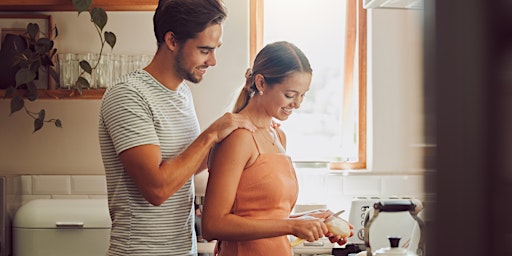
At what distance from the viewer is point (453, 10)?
0.16 meters

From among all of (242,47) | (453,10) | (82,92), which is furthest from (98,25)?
(453,10)

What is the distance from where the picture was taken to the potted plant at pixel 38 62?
3.45 metres

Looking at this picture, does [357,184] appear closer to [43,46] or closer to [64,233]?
[64,233]

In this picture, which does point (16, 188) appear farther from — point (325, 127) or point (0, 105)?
point (325, 127)

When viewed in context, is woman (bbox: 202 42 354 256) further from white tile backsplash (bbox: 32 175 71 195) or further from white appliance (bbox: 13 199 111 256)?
white tile backsplash (bbox: 32 175 71 195)

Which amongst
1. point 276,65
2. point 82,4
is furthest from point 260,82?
point 82,4

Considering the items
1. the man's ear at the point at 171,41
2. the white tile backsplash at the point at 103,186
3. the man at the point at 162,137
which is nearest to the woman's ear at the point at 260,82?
the man at the point at 162,137

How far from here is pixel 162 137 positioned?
1.70 meters

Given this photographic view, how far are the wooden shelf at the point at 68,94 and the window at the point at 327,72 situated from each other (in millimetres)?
938

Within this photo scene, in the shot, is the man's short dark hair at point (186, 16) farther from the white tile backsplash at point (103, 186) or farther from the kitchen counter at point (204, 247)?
the white tile backsplash at point (103, 186)

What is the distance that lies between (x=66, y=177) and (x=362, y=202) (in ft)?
5.13

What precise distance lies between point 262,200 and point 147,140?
328 millimetres

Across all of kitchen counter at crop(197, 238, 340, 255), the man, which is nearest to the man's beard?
the man

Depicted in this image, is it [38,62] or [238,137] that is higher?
[38,62]
